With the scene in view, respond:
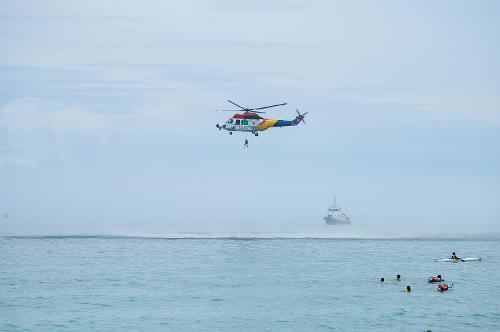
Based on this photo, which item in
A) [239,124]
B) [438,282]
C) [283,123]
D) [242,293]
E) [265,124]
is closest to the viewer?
[242,293]

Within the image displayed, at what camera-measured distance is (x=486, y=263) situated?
166750 mm

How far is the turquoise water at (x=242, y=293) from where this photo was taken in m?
96.4

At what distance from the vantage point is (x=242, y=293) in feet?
397

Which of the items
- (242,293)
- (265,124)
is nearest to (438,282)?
(242,293)

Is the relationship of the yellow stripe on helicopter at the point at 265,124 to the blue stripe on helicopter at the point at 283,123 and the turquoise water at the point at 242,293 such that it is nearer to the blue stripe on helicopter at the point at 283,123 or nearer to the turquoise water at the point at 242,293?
the blue stripe on helicopter at the point at 283,123

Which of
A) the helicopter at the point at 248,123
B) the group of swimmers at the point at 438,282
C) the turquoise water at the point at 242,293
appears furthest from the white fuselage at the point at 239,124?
the group of swimmers at the point at 438,282

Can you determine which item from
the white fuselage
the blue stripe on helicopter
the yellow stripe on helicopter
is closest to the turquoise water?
the white fuselage

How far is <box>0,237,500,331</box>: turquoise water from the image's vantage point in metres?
96.4

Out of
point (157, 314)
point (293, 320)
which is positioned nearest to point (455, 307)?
point (293, 320)

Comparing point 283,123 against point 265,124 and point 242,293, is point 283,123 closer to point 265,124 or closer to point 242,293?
point 265,124

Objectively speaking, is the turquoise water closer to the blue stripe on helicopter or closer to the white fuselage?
the white fuselage

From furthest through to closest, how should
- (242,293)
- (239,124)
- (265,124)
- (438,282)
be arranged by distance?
(265,124) < (239,124) < (438,282) < (242,293)

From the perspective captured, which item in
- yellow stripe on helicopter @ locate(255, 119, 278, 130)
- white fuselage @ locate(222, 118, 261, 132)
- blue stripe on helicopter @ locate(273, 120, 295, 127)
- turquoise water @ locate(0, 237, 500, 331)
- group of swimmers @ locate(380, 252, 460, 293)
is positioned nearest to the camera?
turquoise water @ locate(0, 237, 500, 331)

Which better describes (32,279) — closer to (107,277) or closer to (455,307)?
(107,277)
